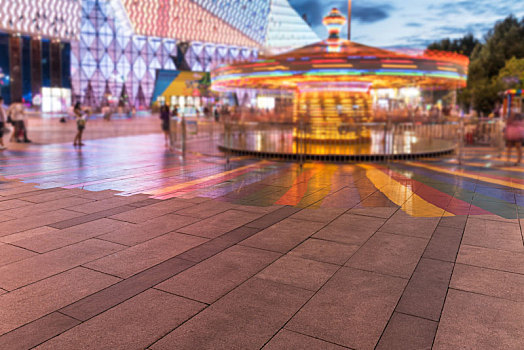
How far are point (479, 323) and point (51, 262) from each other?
3.94 meters

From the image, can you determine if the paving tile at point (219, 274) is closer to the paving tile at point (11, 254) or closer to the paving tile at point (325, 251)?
the paving tile at point (325, 251)

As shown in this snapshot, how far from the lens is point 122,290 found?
393 centimetres

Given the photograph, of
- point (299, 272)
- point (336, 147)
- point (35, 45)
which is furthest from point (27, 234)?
point (35, 45)

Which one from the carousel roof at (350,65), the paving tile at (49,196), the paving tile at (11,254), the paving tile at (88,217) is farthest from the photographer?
the carousel roof at (350,65)

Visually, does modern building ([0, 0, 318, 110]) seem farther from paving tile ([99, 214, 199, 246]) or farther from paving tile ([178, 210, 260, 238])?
paving tile ([99, 214, 199, 246])

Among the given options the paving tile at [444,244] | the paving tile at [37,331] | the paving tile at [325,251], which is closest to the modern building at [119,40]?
the paving tile at [444,244]

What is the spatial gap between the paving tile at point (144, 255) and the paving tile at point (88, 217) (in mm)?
1412

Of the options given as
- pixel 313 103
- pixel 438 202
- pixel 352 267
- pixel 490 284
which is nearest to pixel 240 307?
pixel 352 267

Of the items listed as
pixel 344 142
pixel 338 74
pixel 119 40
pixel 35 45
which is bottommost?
pixel 344 142

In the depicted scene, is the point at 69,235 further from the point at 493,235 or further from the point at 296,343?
the point at 493,235

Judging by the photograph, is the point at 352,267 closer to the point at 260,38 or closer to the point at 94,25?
the point at 94,25

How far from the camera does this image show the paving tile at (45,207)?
6.60 metres

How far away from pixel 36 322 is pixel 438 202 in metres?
6.24

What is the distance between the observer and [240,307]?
362cm
